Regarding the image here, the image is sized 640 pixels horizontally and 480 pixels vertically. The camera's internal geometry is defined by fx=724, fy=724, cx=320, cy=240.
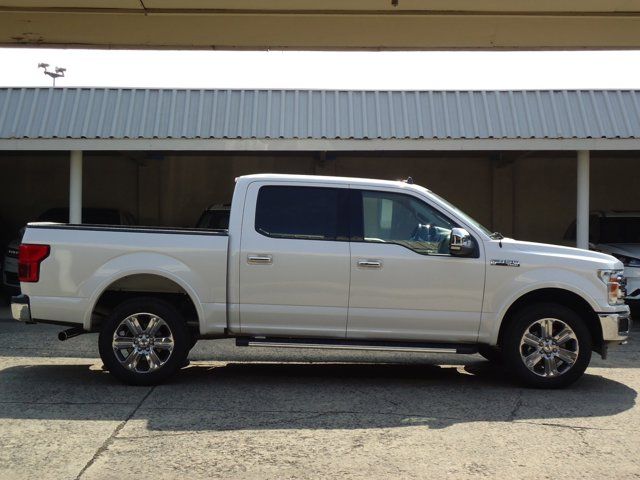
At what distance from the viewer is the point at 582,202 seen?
1265 centimetres

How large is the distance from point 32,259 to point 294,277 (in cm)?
257

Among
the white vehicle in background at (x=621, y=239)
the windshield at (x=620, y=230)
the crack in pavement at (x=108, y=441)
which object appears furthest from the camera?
the windshield at (x=620, y=230)

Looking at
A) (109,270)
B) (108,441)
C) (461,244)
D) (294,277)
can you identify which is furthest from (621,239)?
(108,441)

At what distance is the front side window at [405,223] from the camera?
23.5ft

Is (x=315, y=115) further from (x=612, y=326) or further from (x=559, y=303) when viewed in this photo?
(x=612, y=326)

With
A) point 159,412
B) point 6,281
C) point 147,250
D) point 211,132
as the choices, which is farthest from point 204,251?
point 6,281

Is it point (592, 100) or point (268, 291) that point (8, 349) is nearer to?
point (268, 291)

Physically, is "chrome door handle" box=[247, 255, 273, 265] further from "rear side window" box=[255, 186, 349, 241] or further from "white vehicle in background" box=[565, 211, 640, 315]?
"white vehicle in background" box=[565, 211, 640, 315]

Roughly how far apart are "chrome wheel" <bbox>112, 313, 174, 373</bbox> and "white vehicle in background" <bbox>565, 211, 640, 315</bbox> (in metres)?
7.95

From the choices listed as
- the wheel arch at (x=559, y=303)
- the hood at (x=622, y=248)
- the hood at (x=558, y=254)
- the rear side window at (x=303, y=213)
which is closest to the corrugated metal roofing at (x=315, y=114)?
the hood at (x=622, y=248)

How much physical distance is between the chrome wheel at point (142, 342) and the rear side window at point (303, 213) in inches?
54.2

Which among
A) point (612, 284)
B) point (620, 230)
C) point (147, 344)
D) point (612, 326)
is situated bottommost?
point (147, 344)

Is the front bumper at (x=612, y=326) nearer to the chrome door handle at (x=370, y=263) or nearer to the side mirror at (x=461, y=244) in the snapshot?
the side mirror at (x=461, y=244)

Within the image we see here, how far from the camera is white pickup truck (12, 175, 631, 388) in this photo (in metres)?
7.06
